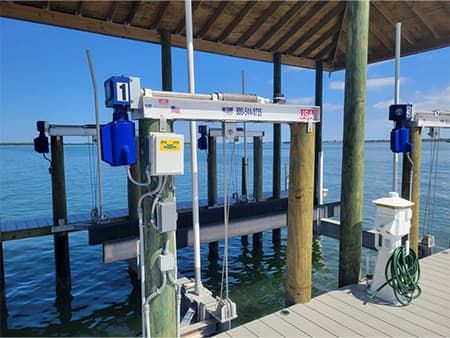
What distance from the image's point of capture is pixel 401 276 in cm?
361

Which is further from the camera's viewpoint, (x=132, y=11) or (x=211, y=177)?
(x=211, y=177)

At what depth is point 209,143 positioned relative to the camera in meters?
8.52

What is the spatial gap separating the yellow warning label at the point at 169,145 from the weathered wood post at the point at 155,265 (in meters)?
→ 0.15

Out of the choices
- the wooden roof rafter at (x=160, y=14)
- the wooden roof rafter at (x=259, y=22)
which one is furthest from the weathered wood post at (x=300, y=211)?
the wooden roof rafter at (x=259, y=22)

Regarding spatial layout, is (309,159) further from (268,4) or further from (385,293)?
(268,4)

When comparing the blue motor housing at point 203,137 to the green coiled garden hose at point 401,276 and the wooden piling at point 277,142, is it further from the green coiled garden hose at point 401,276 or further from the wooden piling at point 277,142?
the green coiled garden hose at point 401,276

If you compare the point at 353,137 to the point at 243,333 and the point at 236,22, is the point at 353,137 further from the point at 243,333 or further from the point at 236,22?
the point at 236,22

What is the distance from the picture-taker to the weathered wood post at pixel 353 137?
12.5 feet

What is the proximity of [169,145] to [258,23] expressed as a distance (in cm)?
585

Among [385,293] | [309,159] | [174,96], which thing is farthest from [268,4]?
[385,293]

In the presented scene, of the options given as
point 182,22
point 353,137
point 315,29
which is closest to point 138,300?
point 353,137

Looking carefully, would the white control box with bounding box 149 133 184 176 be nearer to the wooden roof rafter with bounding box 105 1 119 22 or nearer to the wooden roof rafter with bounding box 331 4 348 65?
the wooden roof rafter with bounding box 105 1 119 22

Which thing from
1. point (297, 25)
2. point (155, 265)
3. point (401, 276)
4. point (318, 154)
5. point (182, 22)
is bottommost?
point (401, 276)

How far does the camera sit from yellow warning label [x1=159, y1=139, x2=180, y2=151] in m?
2.33
